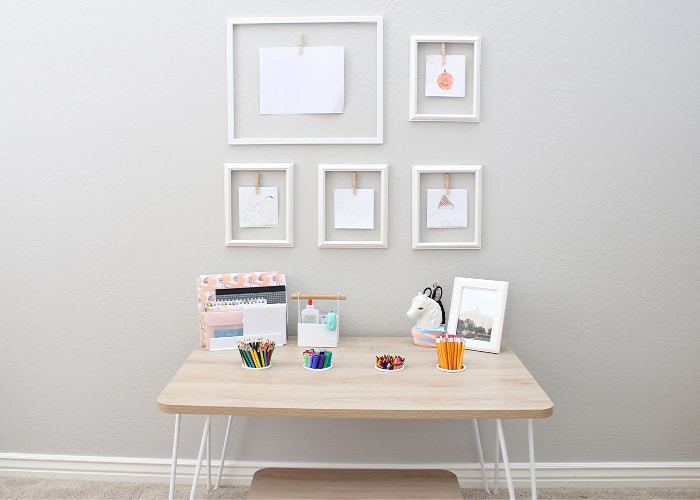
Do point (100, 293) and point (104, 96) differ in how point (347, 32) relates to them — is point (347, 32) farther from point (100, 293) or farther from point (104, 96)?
point (100, 293)

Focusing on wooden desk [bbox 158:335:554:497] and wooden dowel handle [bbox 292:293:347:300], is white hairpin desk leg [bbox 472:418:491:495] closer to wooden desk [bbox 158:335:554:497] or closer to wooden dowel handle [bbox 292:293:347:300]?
wooden desk [bbox 158:335:554:497]

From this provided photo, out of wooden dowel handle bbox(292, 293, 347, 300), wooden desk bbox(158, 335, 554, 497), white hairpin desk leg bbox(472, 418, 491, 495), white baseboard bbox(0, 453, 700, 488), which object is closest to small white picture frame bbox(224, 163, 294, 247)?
wooden dowel handle bbox(292, 293, 347, 300)

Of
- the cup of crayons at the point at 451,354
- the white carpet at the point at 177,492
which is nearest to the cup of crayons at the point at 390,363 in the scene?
the cup of crayons at the point at 451,354

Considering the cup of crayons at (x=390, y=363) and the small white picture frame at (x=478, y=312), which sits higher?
the small white picture frame at (x=478, y=312)

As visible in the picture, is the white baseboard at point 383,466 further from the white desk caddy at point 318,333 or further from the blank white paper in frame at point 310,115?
the blank white paper in frame at point 310,115

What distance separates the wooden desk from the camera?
4.54ft

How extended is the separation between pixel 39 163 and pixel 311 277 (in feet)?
3.40

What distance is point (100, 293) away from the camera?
2016 millimetres

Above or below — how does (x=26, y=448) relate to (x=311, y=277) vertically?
below

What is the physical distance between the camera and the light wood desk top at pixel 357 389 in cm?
138

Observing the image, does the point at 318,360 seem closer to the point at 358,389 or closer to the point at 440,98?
the point at 358,389

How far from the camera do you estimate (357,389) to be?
1490 mm

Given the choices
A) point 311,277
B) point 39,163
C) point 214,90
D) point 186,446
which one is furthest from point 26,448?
point 214,90

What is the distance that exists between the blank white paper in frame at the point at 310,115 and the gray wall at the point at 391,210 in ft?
0.14
